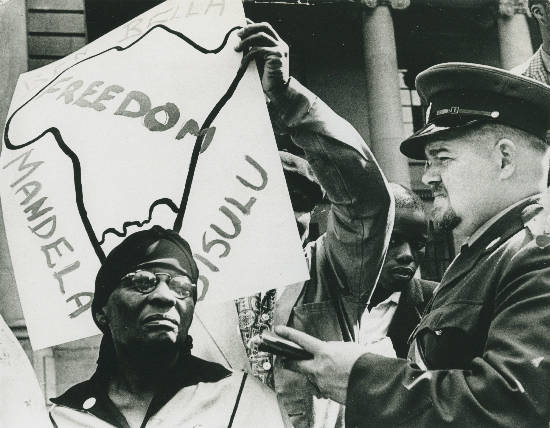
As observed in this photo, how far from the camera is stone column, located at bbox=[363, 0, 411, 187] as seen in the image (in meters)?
10.4

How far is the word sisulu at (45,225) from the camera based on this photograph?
7.71 ft

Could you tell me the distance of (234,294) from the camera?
2346mm

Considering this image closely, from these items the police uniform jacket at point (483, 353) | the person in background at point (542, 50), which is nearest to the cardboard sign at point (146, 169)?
the police uniform jacket at point (483, 353)

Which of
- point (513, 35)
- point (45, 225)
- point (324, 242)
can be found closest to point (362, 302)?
point (324, 242)

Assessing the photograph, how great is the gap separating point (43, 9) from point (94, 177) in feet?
15.4

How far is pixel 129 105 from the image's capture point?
2.54 metres

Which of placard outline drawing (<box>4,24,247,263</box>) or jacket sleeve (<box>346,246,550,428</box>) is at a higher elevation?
placard outline drawing (<box>4,24,247,263</box>)

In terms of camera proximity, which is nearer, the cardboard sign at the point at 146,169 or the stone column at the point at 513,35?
the cardboard sign at the point at 146,169

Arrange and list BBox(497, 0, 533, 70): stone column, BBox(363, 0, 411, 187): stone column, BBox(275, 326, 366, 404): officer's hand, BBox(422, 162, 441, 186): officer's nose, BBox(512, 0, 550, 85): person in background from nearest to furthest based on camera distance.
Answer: BBox(275, 326, 366, 404): officer's hand
BBox(422, 162, 441, 186): officer's nose
BBox(512, 0, 550, 85): person in background
BBox(497, 0, 533, 70): stone column
BBox(363, 0, 411, 187): stone column

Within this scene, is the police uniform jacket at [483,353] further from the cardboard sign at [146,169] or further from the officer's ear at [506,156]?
the cardboard sign at [146,169]

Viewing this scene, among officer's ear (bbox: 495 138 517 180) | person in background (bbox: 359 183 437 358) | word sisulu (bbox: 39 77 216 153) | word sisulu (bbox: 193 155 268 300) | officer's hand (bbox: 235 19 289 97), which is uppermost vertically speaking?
officer's hand (bbox: 235 19 289 97)

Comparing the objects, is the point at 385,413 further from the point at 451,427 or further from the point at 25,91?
the point at 25,91

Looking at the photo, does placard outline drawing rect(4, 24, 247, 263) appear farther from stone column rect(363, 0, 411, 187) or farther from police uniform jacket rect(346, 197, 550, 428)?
stone column rect(363, 0, 411, 187)

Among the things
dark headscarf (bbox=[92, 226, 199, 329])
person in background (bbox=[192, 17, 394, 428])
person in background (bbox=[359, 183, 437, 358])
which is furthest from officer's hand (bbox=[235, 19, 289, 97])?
person in background (bbox=[359, 183, 437, 358])
